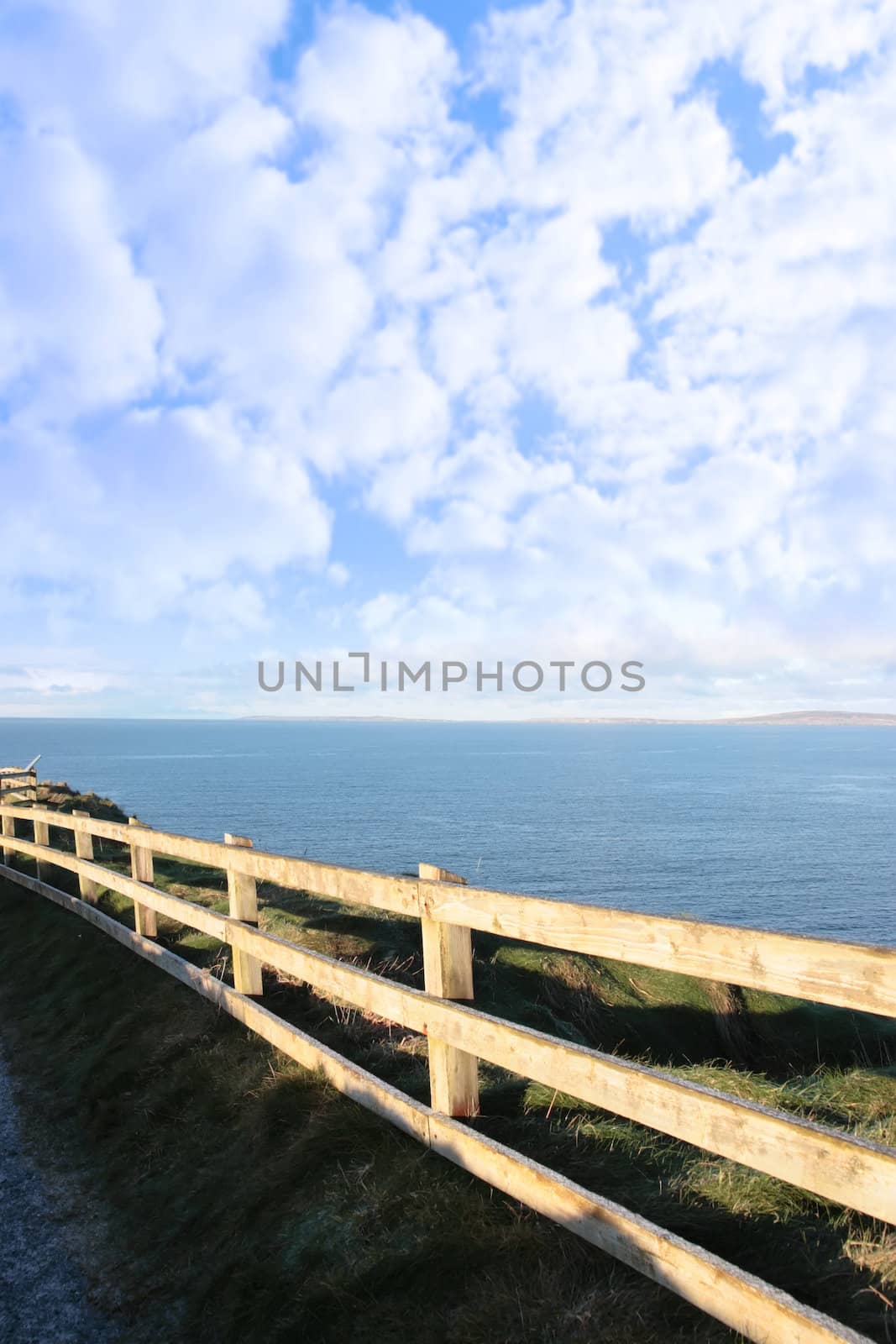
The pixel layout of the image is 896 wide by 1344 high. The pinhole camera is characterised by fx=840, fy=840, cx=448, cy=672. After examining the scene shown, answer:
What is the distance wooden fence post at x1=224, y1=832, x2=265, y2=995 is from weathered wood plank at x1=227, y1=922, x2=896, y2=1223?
1966 mm

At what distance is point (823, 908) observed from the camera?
138 feet

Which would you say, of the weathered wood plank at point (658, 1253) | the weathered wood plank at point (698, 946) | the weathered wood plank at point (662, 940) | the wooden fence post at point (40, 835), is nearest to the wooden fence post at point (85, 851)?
the wooden fence post at point (40, 835)

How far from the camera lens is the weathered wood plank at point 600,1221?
9.39 feet

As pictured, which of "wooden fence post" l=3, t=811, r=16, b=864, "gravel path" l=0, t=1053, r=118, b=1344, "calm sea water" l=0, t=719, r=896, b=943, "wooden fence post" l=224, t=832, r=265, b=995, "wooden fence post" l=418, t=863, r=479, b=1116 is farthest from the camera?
"calm sea water" l=0, t=719, r=896, b=943

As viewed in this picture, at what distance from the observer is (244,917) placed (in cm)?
685

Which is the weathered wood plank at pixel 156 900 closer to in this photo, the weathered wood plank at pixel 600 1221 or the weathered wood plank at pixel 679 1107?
the weathered wood plank at pixel 600 1221

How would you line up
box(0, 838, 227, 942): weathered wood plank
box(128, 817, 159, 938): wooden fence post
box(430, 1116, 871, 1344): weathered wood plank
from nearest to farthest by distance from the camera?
box(430, 1116, 871, 1344): weathered wood plank → box(0, 838, 227, 942): weathered wood plank → box(128, 817, 159, 938): wooden fence post

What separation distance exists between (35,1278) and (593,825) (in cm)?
6871

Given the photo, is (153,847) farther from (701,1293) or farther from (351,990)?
(701,1293)

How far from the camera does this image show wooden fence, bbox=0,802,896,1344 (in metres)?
2.89

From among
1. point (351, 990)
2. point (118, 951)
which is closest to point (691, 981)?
point (118, 951)

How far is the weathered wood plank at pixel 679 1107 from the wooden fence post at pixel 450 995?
0.37 feet

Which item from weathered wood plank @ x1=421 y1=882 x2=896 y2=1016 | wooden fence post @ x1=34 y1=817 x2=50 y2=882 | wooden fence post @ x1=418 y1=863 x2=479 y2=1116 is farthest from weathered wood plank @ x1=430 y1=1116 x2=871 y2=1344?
wooden fence post @ x1=34 y1=817 x2=50 y2=882

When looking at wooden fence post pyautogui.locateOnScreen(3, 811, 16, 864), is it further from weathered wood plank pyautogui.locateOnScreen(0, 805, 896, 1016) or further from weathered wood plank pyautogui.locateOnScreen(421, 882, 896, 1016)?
weathered wood plank pyautogui.locateOnScreen(421, 882, 896, 1016)
